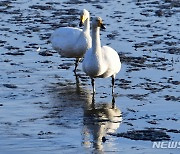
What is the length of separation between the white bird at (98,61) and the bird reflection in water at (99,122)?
52 cm

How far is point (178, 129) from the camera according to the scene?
12180 millimetres

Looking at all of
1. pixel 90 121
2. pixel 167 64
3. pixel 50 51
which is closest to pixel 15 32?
pixel 50 51

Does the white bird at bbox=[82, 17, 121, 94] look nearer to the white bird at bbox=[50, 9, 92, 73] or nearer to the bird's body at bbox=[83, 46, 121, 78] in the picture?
the bird's body at bbox=[83, 46, 121, 78]

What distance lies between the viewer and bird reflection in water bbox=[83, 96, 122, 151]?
1165 centimetres

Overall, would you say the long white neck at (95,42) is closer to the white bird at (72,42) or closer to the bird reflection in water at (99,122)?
the bird reflection in water at (99,122)

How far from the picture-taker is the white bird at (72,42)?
17000 millimetres

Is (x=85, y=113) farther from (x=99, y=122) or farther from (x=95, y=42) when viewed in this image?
(x=95, y=42)

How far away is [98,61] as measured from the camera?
47.6ft

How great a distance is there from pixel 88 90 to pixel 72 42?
207 centimetres

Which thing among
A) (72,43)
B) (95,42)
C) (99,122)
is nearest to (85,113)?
(99,122)

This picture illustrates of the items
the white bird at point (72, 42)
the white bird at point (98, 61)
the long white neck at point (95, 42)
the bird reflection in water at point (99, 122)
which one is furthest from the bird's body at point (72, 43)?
the bird reflection in water at point (99, 122)

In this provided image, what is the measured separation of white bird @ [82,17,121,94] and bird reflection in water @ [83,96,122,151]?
0.52m

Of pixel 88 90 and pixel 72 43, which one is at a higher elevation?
pixel 72 43

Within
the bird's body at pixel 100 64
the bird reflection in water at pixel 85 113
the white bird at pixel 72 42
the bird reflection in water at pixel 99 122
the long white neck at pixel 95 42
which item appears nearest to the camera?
the bird reflection in water at pixel 99 122
